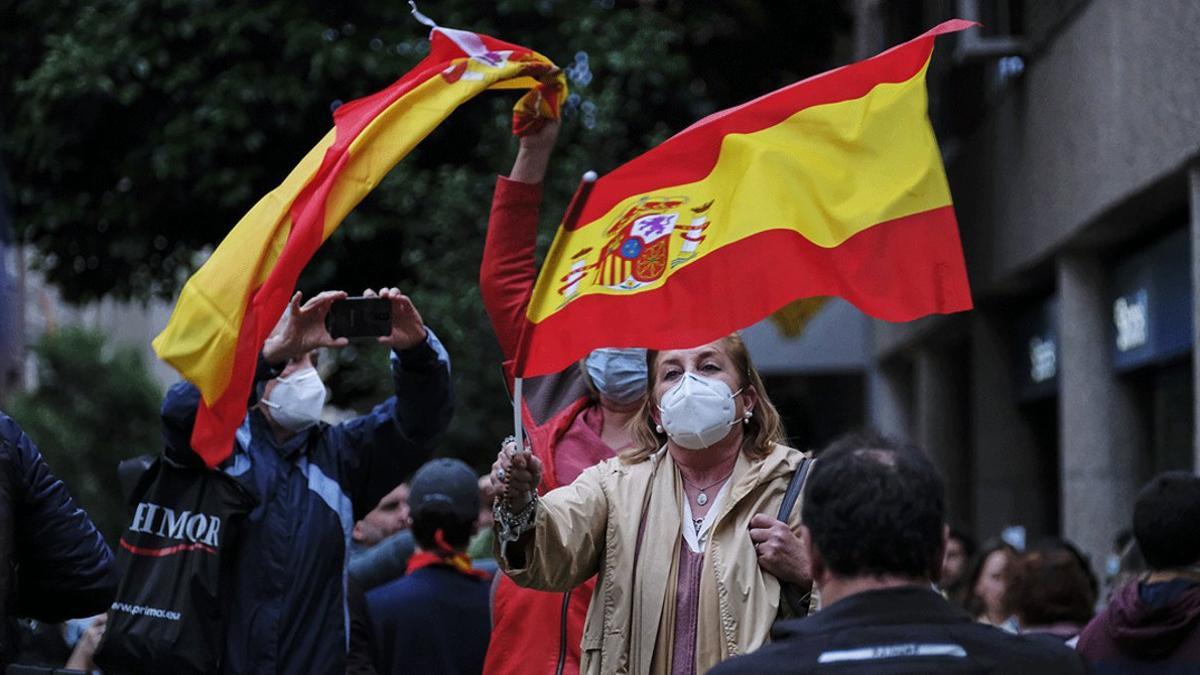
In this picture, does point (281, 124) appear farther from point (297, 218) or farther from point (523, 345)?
point (523, 345)

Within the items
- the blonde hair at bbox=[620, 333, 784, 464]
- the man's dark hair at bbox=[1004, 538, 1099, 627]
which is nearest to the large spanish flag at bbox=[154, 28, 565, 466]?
the blonde hair at bbox=[620, 333, 784, 464]

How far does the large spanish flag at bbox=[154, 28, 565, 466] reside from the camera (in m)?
5.39

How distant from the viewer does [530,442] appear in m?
5.77

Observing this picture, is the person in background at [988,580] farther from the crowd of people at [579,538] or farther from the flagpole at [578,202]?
the flagpole at [578,202]

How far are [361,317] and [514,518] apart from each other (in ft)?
4.50

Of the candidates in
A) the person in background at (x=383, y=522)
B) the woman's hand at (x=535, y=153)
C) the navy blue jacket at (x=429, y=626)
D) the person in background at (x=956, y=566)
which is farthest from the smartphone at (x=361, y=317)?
the person in background at (x=956, y=566)

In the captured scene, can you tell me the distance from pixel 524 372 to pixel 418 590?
2258 mm

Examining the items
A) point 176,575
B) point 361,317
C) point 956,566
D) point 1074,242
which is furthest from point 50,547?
point 1074,242

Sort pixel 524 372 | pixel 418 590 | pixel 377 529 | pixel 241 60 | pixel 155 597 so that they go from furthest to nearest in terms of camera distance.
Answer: pixel 241 60
pixel 377 529
pixel 418 590
pixel 155 597
pixel 524 372

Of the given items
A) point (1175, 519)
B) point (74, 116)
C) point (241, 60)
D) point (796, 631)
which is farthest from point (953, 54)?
point (796, 631)

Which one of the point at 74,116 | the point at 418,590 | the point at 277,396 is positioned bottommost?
the point at 418,590

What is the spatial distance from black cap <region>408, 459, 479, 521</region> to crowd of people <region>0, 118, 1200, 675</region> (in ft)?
0.03

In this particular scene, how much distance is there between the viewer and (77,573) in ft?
17.5

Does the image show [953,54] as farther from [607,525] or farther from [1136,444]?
[607,525]
